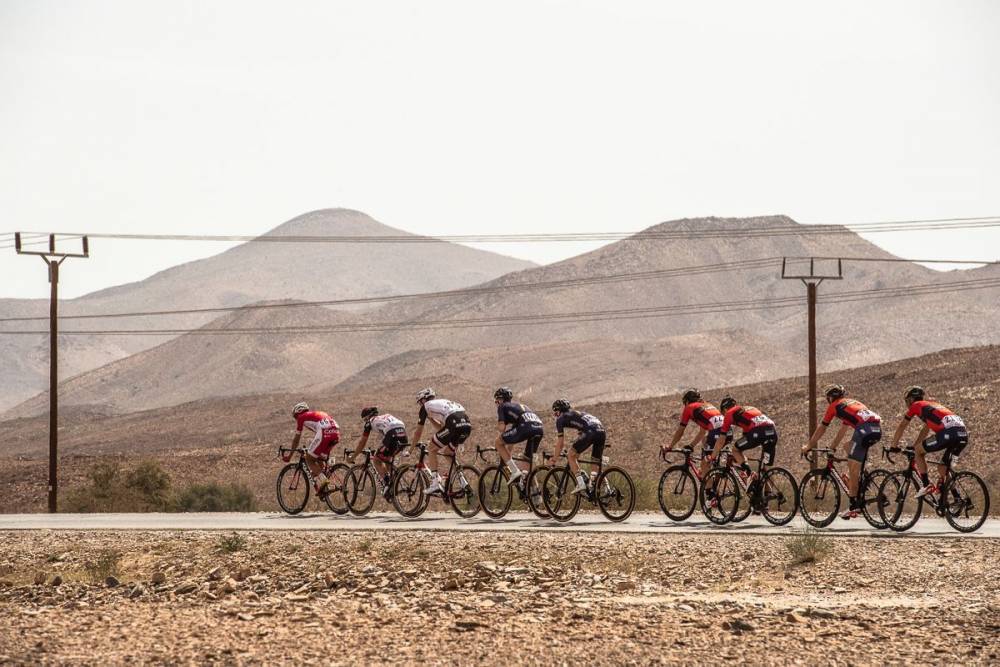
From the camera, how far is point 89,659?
35.3ft

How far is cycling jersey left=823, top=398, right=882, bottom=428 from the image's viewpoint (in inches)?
695

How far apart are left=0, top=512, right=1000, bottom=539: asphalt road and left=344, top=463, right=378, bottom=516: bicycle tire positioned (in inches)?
7.9

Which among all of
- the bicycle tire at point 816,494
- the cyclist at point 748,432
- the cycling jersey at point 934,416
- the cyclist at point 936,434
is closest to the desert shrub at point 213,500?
the cyclist at point 748,432

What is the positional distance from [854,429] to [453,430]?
20.6 feet

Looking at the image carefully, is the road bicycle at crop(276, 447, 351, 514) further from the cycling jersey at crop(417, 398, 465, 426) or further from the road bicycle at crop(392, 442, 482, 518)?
the cycling jersey at crop(417, 398, 465, 426)

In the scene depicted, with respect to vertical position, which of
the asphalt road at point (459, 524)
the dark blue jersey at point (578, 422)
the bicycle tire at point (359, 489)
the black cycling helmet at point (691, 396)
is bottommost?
the asphalt road at point (459, 524)

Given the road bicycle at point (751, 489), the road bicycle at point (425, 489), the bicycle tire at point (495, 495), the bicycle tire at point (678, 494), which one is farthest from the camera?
the road bicycle at point (425, 489)

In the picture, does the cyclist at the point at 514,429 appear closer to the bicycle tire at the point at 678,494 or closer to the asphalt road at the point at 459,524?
the asphalt road at the point at 459,524

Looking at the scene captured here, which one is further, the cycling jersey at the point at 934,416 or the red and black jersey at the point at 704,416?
the red and black jersey at the point at 704,416

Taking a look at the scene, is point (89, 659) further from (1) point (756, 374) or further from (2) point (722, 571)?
(1) point (756, 374)

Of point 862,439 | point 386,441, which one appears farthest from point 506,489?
point 862,439

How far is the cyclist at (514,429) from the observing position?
65.1 ft

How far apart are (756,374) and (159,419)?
55944 millimetres

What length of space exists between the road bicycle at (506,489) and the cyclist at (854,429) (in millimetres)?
4460
